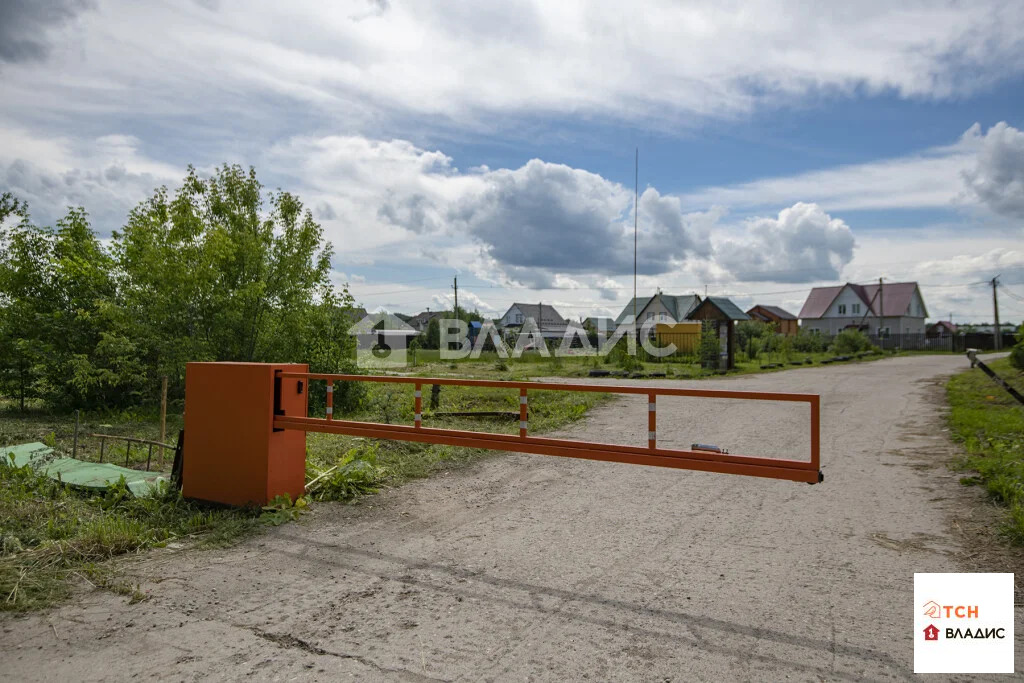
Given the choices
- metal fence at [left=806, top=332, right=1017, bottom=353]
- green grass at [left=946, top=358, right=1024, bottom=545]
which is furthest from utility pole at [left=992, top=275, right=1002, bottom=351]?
green grass at [left=946, top=358, right=1024, bottom=545]

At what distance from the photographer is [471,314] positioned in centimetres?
7550

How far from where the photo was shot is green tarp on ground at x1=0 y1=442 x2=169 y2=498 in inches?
265

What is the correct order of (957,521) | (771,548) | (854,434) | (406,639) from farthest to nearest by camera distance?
1. (854,434)
2. (957,521)
3. (771,548)
4. (406,639)

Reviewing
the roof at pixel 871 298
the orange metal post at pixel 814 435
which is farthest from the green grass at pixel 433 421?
the roof at pixel 871 298

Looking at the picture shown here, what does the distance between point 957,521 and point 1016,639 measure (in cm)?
263

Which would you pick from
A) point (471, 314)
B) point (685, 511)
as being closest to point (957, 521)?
point (685, 511)

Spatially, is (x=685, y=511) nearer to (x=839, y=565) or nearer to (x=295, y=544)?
(x=839, y=565)

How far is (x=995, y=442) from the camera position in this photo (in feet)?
31.5

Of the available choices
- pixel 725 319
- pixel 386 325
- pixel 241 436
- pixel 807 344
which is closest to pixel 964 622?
pixel 241 436

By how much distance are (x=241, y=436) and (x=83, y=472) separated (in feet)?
7.46

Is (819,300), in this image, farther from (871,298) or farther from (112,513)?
(112,513)

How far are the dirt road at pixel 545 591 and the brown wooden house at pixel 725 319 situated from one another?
21368 millimetres

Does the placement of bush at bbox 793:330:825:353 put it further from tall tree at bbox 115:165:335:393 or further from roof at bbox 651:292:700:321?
tall tree at bbox 115:165:335:393

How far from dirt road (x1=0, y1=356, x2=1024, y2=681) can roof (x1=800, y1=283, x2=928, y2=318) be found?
7188 centimetres
